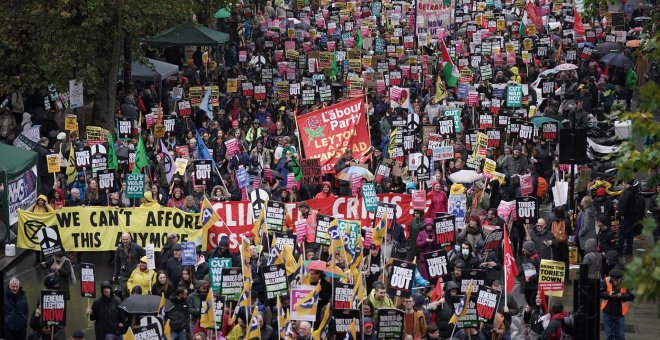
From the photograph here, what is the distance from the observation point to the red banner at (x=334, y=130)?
101 ft

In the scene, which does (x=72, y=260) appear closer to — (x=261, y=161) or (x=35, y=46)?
(x=261, y=161)

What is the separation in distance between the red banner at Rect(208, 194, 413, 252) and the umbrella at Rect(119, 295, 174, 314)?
3400 mm

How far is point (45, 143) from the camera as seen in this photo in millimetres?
30328

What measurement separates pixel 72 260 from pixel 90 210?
5.38 ft

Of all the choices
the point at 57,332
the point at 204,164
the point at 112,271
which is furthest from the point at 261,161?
the point at 57,332

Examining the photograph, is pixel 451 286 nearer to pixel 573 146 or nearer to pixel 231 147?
pixel 573 146

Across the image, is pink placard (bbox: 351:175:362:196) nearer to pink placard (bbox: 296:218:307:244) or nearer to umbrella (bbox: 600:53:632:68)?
pink placard (bbox: 296:218:307:244)

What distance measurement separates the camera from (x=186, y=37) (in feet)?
137

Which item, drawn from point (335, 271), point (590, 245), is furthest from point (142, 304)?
point (590, 245)

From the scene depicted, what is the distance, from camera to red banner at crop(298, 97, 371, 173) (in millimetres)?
30766

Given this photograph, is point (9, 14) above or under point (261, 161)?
above

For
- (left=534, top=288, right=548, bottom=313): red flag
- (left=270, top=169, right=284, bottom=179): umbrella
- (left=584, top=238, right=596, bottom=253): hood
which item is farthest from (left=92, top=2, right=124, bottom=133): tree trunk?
(left=534, top=288, right=548, bottom=313): red flag

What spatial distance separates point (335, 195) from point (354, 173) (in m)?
0.57

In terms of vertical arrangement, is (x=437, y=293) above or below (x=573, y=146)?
below
